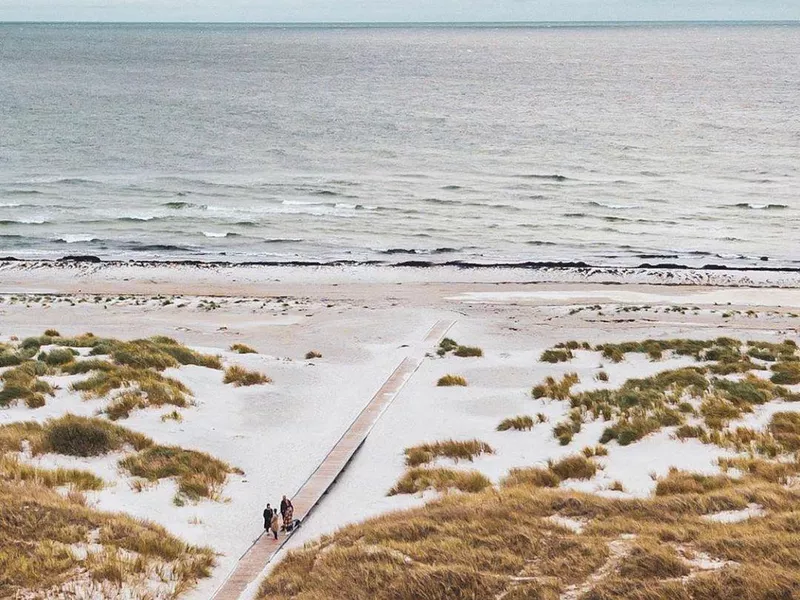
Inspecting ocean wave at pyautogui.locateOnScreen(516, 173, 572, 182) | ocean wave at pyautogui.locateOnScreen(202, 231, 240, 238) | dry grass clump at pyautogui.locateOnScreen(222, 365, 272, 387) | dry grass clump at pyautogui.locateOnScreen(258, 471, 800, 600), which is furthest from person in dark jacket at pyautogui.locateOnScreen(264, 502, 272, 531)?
ocean wave at pyautogui.locateOnScreen(516, 173, 572, 182)

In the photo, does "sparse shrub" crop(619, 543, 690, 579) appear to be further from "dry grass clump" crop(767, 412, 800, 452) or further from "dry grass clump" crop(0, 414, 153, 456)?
"dry grass clump" crop(0, 414, 153, 456)

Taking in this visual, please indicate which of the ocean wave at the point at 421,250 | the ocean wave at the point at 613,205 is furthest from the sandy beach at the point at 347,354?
the ocean wave at the point at 613,205

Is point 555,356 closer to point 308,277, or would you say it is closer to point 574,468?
point 574,468

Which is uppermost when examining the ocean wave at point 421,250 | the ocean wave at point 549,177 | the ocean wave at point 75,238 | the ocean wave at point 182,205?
the ocean wave at point 182,205

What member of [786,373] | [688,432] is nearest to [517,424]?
[688,432]

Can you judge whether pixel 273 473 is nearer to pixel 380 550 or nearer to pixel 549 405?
pixel 380 550

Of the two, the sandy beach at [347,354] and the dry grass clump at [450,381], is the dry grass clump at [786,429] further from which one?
the dry grass clump at [450,381]
